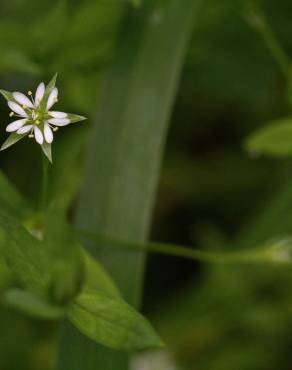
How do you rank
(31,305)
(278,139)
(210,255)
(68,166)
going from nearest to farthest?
(31,305) → (278,139) → (210,255) → (68,166)

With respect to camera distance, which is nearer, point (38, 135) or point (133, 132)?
point (38, 135)

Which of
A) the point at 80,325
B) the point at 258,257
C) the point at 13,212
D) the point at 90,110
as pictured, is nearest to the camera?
the point at 80,325

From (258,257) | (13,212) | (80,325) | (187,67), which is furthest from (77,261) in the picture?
(187,67)

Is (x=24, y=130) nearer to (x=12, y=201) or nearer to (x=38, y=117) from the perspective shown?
(x=38, y=117)

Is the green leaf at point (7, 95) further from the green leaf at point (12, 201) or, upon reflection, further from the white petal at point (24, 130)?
the green leaf at point (12, 201)

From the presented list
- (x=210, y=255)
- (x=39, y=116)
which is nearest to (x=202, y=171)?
(x=210, y=255)

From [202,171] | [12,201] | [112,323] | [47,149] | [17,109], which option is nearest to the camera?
[112,323]

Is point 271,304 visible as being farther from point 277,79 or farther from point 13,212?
point 13,212
